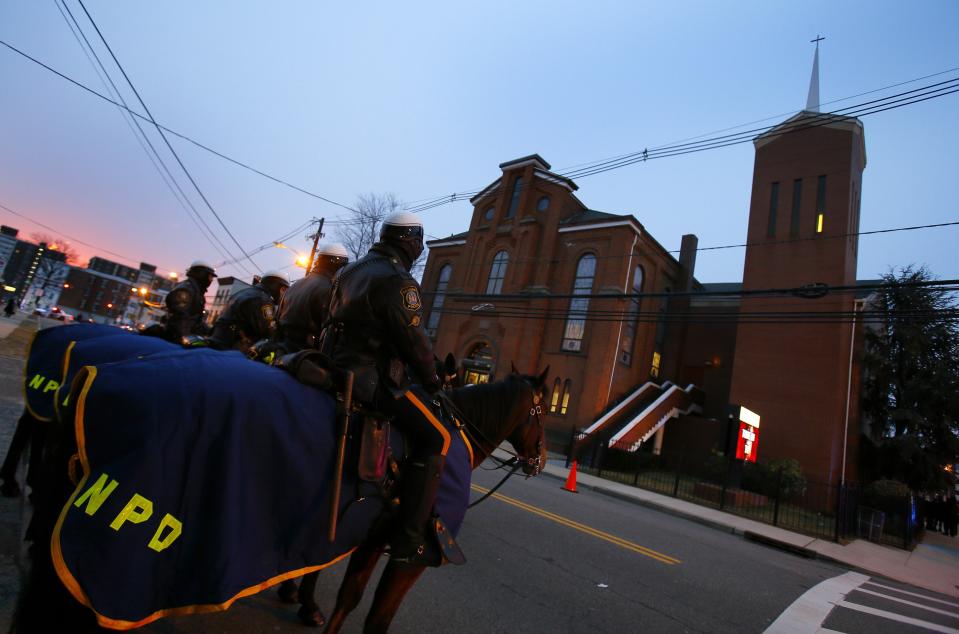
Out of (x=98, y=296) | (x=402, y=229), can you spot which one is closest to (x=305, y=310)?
(x=402, y=229)

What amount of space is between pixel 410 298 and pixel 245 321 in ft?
11.8

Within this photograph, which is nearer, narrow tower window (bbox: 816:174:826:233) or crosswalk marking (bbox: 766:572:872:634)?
crosswalk marking (bbox: 766:572:872:634)

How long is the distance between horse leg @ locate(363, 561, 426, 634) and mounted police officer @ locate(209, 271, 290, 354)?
3613 millimetres

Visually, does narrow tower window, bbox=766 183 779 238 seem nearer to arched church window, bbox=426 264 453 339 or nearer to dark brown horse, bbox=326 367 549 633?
arched church window, bbox=426 264 453 339

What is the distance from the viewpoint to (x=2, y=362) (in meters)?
10.7

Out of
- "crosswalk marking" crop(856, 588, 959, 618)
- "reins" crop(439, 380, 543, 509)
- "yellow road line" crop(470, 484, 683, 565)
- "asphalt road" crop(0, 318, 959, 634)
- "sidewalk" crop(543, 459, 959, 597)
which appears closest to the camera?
"reins" crop(439, 380, 543, 509)

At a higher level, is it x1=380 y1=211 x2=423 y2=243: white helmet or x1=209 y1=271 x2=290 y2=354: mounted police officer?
x1=380 y1=211 x2=423 y2=243: white helmet

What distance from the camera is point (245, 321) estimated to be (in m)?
5.62

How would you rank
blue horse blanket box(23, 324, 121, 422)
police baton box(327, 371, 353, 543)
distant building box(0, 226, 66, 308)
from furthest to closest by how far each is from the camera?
distant building box(0, 226, 66, 308) → blue horse blanket box(23, 324, 121, 422) → police baton box(327, 371, 353, 543)

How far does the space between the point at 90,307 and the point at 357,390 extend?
5780 inches

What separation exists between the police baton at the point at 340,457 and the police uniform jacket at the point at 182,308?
4672mm

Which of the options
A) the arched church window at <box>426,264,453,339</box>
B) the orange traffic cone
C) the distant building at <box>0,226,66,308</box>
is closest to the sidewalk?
the orange traffic cone

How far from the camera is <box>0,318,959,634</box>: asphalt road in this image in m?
3.79

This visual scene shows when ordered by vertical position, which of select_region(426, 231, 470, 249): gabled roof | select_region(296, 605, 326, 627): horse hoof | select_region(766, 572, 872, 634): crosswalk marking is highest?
select_region(426, 231, 470, 249): gabled roof
